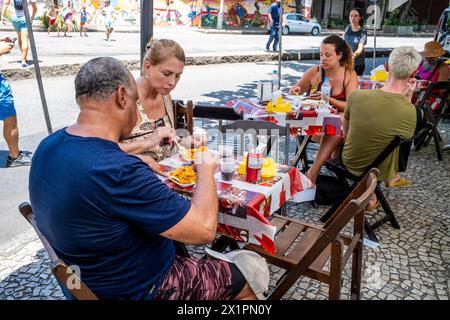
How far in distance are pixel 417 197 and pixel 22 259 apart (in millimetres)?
3683

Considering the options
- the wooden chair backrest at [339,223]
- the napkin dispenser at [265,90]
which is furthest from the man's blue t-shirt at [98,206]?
the napkin dispenser at [265,90]

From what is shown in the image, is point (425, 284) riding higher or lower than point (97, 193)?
lower

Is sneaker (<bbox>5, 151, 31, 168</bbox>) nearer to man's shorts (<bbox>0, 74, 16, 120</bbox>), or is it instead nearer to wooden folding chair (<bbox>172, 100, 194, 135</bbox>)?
man's shorts (<bbox>0, 74, 16, 120</bbox>)

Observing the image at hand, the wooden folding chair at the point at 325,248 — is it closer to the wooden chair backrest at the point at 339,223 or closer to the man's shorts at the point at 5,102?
the wooden chair backrest at the point at 339,223

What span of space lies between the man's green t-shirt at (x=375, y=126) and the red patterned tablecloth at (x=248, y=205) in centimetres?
122

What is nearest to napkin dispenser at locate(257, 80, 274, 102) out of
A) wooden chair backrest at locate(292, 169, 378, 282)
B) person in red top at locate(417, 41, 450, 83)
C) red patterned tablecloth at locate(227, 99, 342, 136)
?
red patterned tablecloth at locate(227, 99, 342, 136)

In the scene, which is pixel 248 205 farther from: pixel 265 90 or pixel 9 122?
pixel 9 122

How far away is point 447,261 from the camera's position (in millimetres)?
2980

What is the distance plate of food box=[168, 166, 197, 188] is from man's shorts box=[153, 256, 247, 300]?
1.45 ft

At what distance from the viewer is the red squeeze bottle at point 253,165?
2.13 metres

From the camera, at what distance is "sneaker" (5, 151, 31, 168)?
14.4 ft

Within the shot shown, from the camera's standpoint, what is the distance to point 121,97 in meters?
1.44
